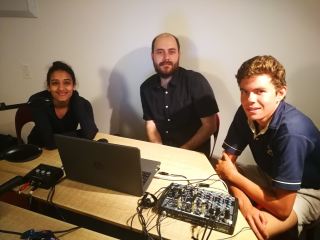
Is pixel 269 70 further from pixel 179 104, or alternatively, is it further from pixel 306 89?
pixel 306 89

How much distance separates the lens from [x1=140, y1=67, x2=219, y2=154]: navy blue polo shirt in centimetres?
195

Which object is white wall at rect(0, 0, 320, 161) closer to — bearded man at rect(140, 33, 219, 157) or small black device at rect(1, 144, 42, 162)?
bearded man at rect(140, 33, 219, 157)

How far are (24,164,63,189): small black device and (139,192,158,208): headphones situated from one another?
451mm

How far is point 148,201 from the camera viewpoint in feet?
3.53

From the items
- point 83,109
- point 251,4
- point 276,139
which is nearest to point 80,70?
point 83,109

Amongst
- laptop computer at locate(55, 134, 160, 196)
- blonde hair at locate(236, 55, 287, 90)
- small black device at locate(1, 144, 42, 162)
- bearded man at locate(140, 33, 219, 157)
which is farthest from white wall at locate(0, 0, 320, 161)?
laptop computer at locate(55, 134, 160, 196)

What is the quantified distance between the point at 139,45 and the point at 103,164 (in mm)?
1490

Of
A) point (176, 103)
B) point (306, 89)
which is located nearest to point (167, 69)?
point (176, 103)

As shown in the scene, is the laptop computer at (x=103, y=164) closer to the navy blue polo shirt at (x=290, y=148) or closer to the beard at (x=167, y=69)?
the navy blue polo shirt at (x=290, y=148)

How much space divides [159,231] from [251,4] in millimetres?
1741

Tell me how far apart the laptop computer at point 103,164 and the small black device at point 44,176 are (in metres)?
0.06

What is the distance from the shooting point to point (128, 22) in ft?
7.43

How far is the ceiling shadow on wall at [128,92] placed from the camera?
2.38 m

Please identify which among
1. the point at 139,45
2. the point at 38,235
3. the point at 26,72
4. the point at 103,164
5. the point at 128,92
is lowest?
the point at 38,235
